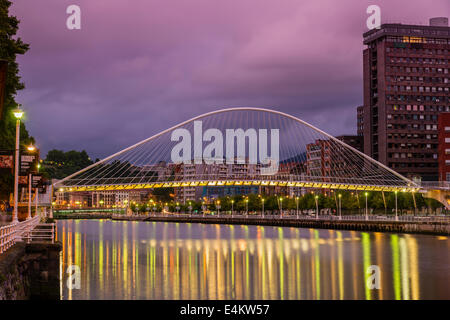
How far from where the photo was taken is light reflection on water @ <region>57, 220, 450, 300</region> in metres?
34.2

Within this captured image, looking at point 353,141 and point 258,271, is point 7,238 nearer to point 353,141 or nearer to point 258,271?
point 258,271

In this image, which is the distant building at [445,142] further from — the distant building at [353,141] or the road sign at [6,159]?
the road sign at [6,159]

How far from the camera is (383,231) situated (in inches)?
3575

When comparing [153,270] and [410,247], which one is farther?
[410,247]

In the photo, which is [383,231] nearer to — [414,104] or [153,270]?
[153,270]

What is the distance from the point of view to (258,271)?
144ft

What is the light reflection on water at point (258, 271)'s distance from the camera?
34250 millimetres

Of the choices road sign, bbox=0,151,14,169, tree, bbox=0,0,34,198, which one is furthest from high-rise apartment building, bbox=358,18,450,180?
road sign, bbox=0,151,14,169

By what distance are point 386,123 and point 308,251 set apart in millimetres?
96563

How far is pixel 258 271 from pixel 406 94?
11714cm

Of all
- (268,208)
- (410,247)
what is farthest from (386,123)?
(410,247)

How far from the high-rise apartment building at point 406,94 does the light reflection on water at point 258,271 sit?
8404cm

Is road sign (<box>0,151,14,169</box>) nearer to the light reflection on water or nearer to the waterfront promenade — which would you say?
the light reflection on water

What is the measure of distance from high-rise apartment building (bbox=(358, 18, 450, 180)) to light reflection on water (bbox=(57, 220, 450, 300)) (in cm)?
8404
